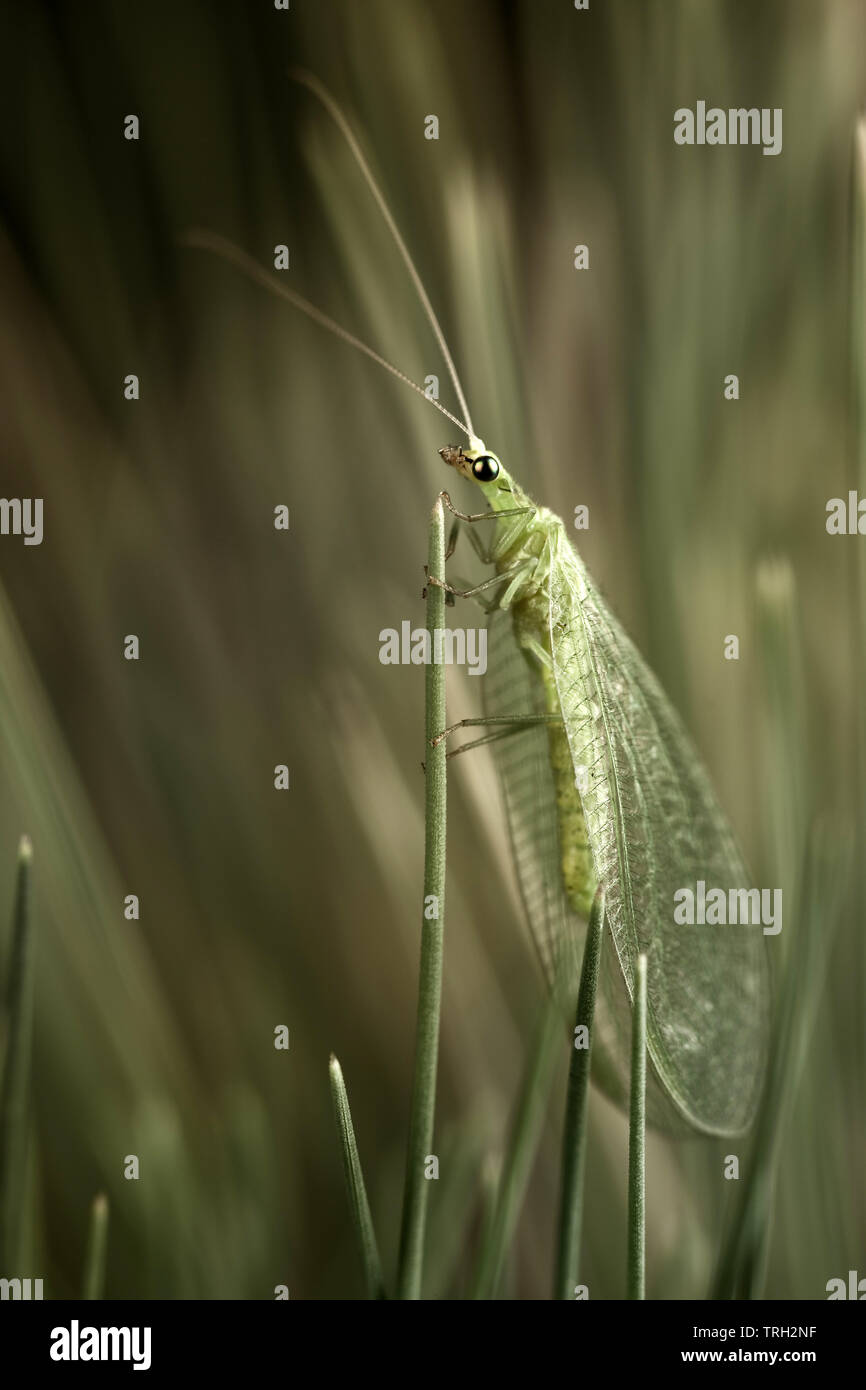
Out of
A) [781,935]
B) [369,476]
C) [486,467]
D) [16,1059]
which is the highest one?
[369,476]

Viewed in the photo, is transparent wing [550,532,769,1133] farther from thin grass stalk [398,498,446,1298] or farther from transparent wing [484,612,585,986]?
thin grass stalk [398,498,446,1298]

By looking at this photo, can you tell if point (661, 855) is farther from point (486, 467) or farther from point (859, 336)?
point (859, 336)

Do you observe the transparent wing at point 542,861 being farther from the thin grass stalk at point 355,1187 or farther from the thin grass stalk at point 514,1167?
the thin grass stalk at point 355,1187

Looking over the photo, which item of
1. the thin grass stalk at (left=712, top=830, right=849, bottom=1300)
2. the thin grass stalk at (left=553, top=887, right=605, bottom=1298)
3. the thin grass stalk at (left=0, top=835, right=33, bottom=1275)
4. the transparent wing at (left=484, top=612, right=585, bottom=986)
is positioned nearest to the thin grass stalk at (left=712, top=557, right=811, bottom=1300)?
the thin grass stalk at (left=712, top=830, right=849, bottom=1300)

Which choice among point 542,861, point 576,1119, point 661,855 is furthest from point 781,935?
point 576,1119
